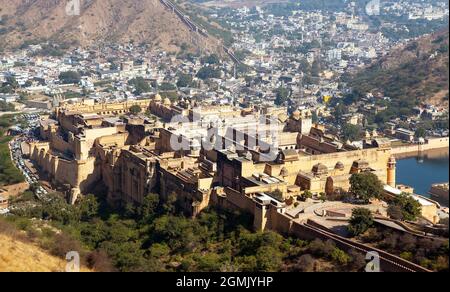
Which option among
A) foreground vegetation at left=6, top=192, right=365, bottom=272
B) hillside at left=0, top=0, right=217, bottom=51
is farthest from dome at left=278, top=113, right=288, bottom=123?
hillside at left=0, top=0, right=217, bottom=51

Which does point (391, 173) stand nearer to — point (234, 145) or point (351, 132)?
point (234, 145)

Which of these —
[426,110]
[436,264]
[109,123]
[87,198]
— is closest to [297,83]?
[426,110]

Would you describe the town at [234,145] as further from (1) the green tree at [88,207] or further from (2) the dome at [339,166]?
(1) the green tree at [88,207]

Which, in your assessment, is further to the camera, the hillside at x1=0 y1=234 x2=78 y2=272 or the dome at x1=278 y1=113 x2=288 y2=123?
the dome at x1=278 y1=113 x2=288 y2=123

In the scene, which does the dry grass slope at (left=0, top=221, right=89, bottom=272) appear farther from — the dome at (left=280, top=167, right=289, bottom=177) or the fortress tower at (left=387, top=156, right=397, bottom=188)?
the fortress tower at (left=387, top=156, right=397, bottom=188)

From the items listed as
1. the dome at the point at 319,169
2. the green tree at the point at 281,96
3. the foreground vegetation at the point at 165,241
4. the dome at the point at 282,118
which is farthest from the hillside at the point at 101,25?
the dome at the point at 319,169
